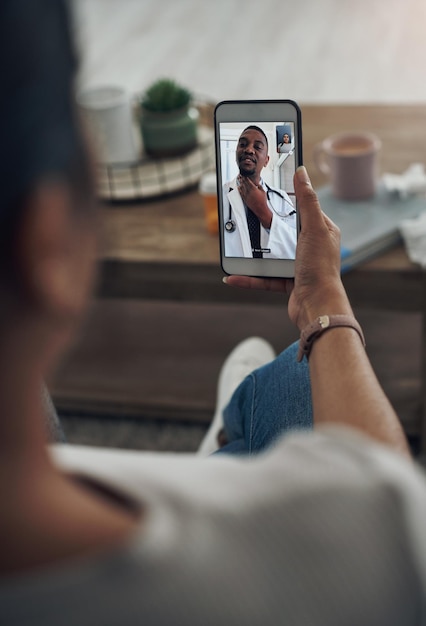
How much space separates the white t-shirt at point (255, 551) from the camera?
0.36 meters

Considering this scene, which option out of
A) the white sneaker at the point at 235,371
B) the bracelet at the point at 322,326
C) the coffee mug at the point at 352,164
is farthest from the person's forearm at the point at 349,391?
the coffee mug at the point at 352,164

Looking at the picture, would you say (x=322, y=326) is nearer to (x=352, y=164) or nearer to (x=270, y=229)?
(x=270, y=229)

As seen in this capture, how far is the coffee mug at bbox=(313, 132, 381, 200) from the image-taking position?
1.50 m

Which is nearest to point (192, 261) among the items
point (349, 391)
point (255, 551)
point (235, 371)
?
point (235, 371)

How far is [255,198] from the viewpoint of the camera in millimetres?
921

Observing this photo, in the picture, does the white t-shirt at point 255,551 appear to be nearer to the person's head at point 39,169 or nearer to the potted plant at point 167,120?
the person's head at point 39,169

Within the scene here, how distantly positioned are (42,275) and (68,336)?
0.13 feet

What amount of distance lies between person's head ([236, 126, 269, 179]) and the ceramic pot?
0.83m

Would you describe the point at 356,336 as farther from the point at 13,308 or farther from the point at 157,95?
the point at 157,95

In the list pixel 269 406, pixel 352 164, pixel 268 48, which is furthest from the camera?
pixel 268 48

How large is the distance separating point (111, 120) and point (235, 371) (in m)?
0.70

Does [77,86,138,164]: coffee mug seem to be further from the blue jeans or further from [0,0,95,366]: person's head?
[0,0,95,366]: person's head

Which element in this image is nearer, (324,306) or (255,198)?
(324,306)

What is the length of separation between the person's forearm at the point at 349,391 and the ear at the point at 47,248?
0.99 ft
